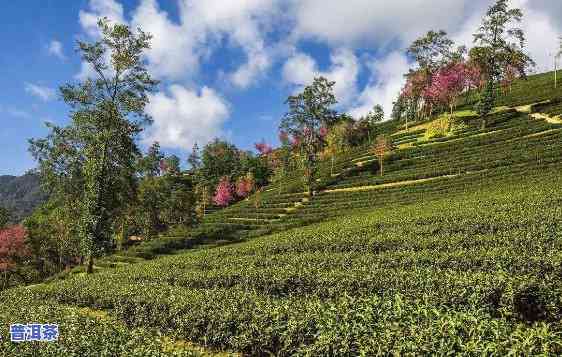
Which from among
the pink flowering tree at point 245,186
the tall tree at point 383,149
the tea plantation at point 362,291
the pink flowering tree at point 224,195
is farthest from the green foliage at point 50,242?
→ the tall tree at point 383,149

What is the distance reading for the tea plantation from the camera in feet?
33.1

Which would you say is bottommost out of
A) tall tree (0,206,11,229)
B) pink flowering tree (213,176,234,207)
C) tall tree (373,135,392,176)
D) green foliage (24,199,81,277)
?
green foliage (24,199,81,277)

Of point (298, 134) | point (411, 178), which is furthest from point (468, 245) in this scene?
point (298, 134)

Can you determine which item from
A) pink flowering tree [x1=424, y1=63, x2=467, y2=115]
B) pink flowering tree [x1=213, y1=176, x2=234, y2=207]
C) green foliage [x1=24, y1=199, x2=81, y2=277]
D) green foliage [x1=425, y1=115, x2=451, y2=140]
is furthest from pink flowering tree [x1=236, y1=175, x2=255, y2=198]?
pink flowering tree [x1=424, y1=63, x2=467, y2=115]

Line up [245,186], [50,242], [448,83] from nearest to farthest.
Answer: [50,242]
[448,83]
[245,186]

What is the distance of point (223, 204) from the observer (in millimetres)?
99812

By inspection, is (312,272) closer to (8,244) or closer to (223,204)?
Answer: (8,244)

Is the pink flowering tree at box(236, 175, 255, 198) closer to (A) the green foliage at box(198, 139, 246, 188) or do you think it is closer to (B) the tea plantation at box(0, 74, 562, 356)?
(A) the green foliage at box(198, 139, 246, 188)

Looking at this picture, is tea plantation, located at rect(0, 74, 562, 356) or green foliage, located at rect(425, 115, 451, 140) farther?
green foliage, located at rect(425, 115, 451, 140)

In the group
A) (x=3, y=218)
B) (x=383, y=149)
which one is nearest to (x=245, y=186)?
(x=383, y=149)

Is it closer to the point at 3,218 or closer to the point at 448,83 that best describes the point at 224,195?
the point at 3,218

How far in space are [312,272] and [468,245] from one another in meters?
8.97

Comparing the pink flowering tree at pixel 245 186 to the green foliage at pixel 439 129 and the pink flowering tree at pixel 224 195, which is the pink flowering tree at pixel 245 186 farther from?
the green foliage at pixel 439 129

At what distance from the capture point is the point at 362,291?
16797 millimetres
